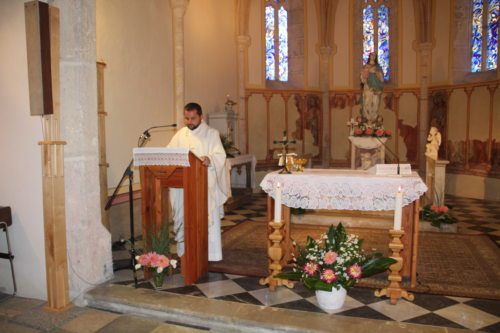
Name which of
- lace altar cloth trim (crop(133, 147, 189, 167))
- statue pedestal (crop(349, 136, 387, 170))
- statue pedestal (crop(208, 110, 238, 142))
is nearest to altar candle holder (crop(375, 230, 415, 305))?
lace altar cloth trim (crop(133, 147, 189, 167))

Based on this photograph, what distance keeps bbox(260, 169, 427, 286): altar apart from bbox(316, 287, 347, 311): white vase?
0.95 m

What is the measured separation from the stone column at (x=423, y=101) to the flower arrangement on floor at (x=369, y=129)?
4018 mm

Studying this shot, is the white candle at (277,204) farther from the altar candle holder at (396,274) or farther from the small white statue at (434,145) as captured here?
the small white statue at (434,145)

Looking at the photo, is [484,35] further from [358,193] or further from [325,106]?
[358,193]

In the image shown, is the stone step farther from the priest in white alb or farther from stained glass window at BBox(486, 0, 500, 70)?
stained glass window at BBox(486, 0, 500, 70)

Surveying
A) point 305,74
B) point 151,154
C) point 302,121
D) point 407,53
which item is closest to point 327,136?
point 302,121

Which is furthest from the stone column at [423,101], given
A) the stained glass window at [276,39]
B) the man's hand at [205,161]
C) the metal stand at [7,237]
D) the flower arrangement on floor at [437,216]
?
the metal stand at [7,237]

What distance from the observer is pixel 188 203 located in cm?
435

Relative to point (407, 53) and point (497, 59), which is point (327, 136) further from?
point (497, 59)

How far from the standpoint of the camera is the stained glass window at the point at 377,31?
13672 mm

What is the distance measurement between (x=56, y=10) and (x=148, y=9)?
389cm

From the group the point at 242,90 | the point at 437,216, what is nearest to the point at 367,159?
the point at 437,216

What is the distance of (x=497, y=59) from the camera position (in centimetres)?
1107

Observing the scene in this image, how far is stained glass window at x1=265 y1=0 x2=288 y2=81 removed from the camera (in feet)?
44.5
